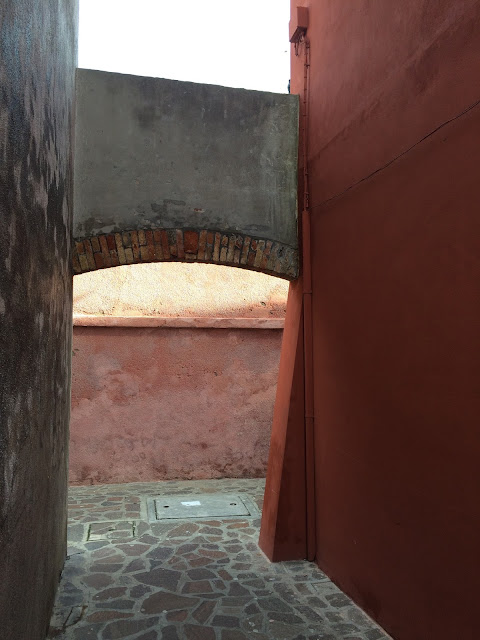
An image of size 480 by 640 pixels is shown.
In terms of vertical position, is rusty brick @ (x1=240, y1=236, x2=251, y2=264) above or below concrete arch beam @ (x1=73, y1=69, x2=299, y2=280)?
below

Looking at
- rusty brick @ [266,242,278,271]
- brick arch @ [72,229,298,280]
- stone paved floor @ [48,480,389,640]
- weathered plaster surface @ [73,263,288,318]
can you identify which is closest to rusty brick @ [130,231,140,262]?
brick arch @ [72,229,298,280]

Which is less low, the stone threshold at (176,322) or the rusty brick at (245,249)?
the rusty brick at (245,249)

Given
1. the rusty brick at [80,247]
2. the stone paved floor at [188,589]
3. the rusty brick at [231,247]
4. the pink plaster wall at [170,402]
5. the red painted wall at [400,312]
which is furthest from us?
the pink plaster wall at [170,402]

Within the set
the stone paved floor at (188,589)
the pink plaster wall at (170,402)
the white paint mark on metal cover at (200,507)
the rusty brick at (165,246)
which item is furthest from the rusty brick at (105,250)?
the pink plaster wall at (170,402)

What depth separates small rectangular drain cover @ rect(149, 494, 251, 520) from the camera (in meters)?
5.96

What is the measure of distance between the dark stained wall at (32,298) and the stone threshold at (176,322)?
11.1 ft

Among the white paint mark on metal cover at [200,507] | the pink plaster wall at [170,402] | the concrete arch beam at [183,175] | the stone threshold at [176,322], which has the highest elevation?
the concrete arch beam at [183,175]

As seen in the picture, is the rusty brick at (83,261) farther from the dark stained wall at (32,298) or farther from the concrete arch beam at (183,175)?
the dark stained wall at (32,298)

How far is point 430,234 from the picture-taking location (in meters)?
3.05

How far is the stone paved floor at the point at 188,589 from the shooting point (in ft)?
11.6

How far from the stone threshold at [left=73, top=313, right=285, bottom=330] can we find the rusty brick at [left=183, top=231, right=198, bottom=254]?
2972 millimetres

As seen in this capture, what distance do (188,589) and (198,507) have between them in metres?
2.11

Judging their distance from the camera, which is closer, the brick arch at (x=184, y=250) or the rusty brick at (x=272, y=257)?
the brick arch at (x=184, y=250)

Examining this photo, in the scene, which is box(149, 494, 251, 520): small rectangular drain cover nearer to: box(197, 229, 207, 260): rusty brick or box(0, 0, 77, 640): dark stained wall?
box(0, 0, 77, 640): dark stained wall
